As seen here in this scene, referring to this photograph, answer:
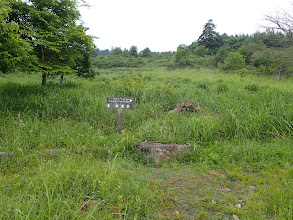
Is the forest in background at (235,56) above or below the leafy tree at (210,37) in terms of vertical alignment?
below

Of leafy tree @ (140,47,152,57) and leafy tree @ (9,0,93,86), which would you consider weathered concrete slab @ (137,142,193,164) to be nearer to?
leafy tree @ (9,0,93,86)

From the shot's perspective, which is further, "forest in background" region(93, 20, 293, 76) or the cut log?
"forest in background" region(93, 20, 293, 76)

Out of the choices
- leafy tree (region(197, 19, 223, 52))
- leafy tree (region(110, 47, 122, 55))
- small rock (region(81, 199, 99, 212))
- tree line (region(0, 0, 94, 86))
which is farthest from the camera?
leafy tree (region(110, 47, 122, 55))

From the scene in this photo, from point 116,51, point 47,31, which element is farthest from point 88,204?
point 116,51

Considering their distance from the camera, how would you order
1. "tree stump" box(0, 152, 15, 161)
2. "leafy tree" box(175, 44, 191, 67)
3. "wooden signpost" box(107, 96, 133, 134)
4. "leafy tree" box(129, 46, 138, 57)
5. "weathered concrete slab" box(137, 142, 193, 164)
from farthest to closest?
"leafy tree" box(129, 46, 138, 57)
"leafy tree" box(175, 44, 191, 67)
"wooden signpost" box(107, 96, 133, 134)
"weathered concrete slab" box(137, 142, 193, 164)
"tree stump" box(0, 152, 15, 161)

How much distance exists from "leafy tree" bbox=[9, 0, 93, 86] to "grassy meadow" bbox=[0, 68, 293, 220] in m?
1.62

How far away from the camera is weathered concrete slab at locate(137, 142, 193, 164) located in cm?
411

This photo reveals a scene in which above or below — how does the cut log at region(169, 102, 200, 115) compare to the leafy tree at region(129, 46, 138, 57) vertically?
below

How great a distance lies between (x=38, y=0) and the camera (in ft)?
25.0

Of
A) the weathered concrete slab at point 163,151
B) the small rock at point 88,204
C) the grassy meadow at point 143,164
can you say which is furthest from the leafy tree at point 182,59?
the small rock at point 88,204

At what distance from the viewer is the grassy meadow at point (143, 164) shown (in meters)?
2.40

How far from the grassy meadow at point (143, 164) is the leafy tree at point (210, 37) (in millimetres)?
42170

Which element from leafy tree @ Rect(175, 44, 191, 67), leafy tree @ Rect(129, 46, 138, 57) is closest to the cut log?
leafy tree @ Rect(175, 44, 191, 67)

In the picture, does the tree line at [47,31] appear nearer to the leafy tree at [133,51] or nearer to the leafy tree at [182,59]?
the leafy tree at [182,59]
